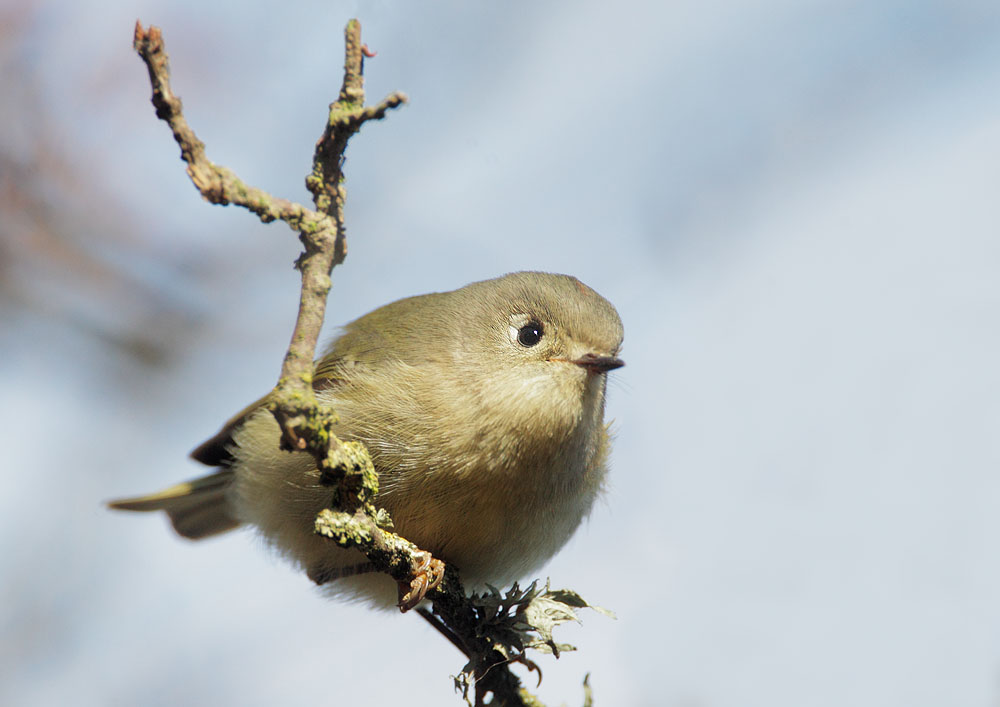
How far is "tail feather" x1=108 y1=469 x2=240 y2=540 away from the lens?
4141 mm

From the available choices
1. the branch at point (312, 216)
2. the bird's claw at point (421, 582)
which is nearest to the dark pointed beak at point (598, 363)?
the bird's claw at point (421, 582)

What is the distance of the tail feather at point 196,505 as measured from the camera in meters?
4.14

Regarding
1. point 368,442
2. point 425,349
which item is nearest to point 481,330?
point 425,349

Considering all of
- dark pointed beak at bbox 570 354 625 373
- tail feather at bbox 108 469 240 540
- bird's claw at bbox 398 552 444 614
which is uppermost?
dark pointed beak at bbox 570 354 625 373

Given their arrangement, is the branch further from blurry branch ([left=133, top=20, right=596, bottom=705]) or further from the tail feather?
the tail feather

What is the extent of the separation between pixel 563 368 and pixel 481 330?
382 mm

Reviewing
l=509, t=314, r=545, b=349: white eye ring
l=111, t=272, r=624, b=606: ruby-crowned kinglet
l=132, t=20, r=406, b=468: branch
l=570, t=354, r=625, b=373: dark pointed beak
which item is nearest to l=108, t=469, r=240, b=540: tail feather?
l=111, t=272, r=624, b=606: ruby-crowned kinglet

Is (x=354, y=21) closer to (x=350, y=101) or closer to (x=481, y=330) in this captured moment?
(x=350, y=101)

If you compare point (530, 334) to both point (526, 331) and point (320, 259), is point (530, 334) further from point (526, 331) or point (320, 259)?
point (320, 259)

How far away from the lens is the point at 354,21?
6.02 ft

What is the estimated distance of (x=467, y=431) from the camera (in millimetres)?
2805

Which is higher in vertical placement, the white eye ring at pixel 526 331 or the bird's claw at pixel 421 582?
the white eye ring at pixel 526 331

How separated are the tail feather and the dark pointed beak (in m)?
1.90

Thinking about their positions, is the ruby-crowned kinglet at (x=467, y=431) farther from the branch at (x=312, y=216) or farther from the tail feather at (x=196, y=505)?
the branch at (x=312, y=216)
